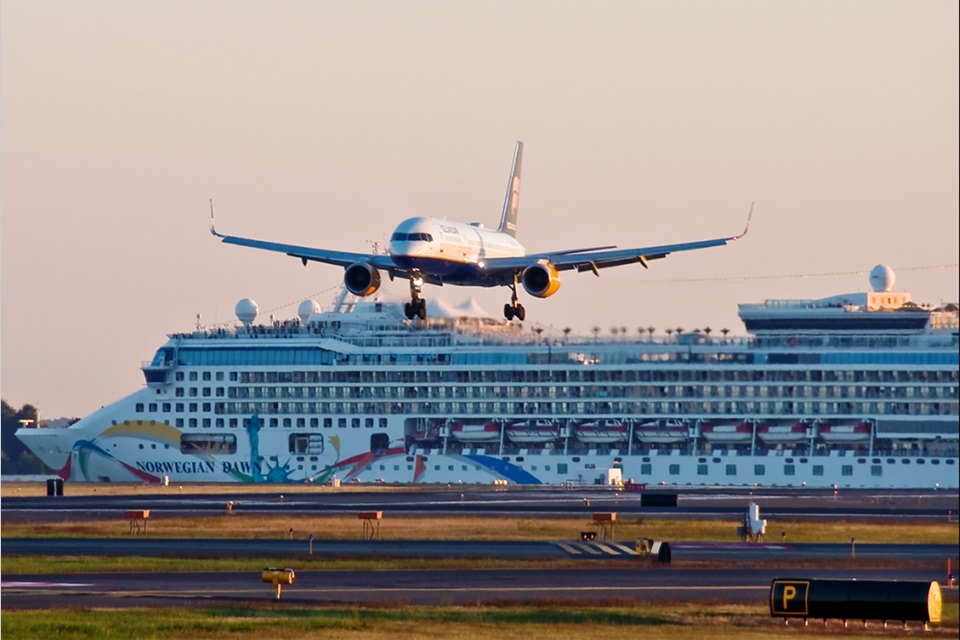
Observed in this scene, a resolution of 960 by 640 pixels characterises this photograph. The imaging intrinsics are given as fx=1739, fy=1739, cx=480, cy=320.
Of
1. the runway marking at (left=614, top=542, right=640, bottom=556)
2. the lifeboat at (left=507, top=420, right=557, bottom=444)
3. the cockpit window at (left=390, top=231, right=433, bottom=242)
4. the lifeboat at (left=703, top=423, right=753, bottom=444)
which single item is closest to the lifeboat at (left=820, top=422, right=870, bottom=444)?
the lifeboat at (left=703, top=423, right=753, bottom=444)

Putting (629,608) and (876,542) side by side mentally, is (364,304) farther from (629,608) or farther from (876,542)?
(629,608)

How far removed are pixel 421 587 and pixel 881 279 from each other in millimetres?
82053

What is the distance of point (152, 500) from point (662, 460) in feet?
126

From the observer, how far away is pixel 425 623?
3694 centimetres

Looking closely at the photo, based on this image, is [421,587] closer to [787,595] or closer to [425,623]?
[425,623]

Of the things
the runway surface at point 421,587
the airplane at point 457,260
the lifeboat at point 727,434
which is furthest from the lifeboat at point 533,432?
the runway surface at point 421,587

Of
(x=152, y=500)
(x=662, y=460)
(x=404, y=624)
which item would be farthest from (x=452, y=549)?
(x=662, y=460)

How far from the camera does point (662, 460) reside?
111m

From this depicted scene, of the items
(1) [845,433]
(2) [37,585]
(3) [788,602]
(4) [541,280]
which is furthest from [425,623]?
(1) [845,433]

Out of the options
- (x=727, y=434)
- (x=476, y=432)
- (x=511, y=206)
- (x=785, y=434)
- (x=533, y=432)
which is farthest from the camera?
(x=476, y=432)

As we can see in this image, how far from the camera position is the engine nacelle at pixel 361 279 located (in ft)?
173

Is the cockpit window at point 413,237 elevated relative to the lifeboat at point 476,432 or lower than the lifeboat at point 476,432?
elevated

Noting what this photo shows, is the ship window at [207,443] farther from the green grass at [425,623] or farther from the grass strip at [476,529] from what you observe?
the green grass at [425,623]

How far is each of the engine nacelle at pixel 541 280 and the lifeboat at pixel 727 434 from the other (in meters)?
58.3
